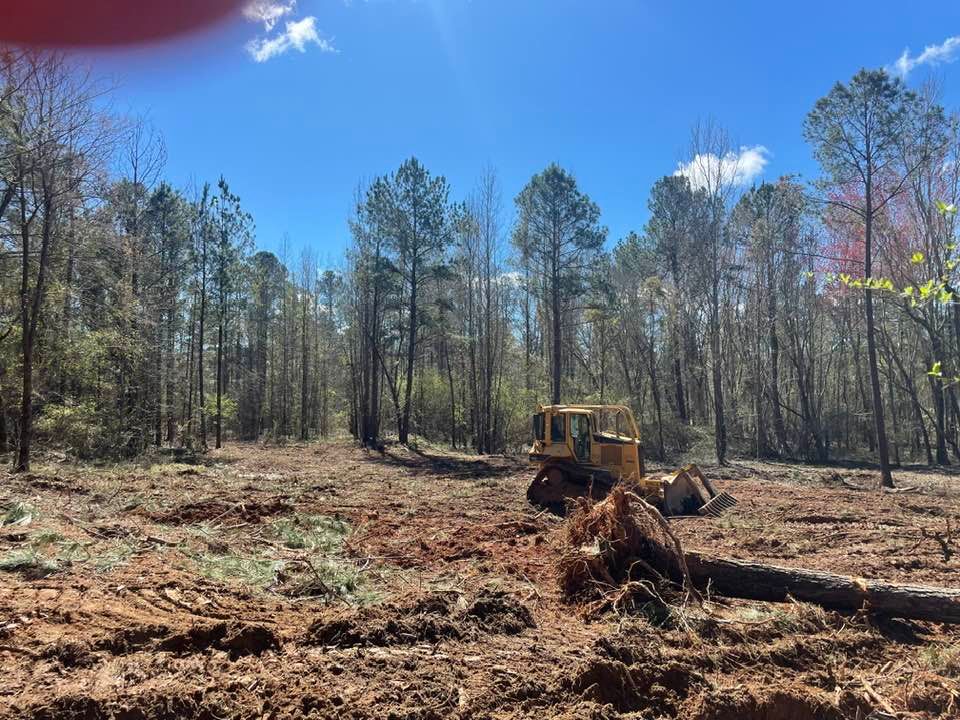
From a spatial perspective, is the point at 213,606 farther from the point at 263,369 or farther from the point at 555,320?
the point at 263,369

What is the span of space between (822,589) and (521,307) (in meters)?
29.3

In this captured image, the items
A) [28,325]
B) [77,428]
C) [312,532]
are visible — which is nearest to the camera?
[312,532]

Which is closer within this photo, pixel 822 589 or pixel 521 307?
pixel 822 589

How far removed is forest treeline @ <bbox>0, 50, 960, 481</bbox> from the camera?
581 inches

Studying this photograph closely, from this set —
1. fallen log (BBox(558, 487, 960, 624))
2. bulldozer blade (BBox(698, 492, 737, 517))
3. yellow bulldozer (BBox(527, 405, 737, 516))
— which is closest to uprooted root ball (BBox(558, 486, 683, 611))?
fallen log (BBox(558, 487, 960, 624))

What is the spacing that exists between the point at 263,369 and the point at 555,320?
23457mm

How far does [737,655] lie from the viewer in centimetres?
416

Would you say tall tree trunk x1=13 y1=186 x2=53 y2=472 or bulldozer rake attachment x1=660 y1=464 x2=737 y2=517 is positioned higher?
tall tree trunk x1=13 y1=186 x2=53 y2=472

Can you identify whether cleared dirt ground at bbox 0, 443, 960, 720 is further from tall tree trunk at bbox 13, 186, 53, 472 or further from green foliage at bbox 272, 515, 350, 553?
tall tree trunk at bbox 13, 186, 53, 472

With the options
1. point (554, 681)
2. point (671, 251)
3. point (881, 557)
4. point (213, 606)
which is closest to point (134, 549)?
point (213, 606)

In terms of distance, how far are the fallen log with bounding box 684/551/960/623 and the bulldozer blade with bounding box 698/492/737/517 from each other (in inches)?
198

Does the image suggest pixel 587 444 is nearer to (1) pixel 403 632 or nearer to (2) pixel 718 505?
(2) pixel 718 505

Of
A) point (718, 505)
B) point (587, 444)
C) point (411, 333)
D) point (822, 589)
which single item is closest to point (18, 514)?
point (587, 444)

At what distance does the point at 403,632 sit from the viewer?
13.9 ft
